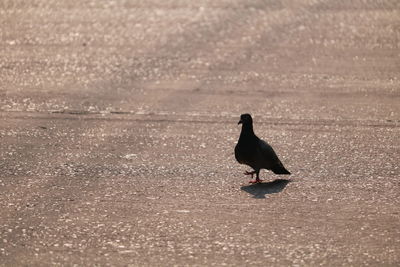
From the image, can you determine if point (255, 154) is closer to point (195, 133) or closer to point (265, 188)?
point (265, 188)

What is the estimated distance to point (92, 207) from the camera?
21.1ft

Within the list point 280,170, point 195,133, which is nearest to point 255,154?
point 280,170

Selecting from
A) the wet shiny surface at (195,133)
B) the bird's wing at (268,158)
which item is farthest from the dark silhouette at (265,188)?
the bird's wing at (268,158)

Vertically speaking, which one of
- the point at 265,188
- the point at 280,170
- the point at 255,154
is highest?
the point at 255,154

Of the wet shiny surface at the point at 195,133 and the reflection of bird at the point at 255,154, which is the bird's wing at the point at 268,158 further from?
the wet shiny surface at the point at 195,133

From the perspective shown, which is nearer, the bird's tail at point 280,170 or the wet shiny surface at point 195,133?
the wet shiny surface at point 195,133

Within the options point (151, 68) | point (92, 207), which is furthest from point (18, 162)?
point (151, 68)

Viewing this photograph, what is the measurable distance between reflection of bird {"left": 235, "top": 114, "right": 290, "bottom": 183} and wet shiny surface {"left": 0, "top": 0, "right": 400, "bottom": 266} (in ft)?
0.50

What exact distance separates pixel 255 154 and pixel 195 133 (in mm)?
1515

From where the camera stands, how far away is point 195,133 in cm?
845

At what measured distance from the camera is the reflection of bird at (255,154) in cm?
702

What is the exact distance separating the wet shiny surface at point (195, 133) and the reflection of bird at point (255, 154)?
0.15 meters

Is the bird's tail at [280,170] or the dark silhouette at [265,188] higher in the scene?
the bird's tail at [280,170]

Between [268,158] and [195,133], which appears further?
[195,133]
